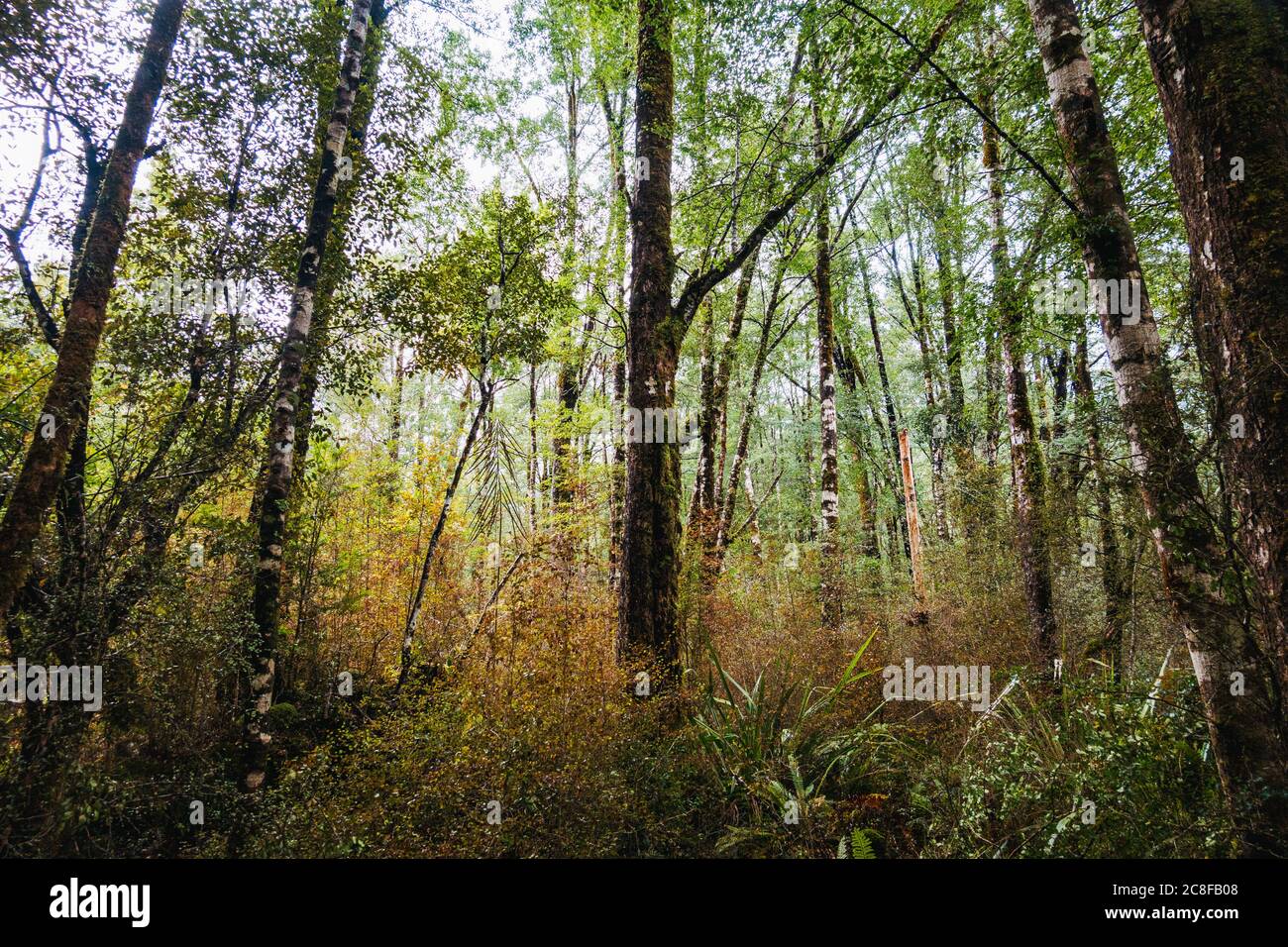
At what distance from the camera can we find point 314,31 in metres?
5.55

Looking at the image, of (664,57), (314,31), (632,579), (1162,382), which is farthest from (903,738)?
(314,31)

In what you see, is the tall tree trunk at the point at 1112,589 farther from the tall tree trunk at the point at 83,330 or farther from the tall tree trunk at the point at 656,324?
the tall tree trunk at the point at 83,330

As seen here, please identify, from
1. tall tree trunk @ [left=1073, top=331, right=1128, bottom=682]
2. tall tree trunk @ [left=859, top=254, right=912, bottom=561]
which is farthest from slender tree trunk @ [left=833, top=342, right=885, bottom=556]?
tall tree trunk @ [left=1073, top=331, right=1128, bottom=682]

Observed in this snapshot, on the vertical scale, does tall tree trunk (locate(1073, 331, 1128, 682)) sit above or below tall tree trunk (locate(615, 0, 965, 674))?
below

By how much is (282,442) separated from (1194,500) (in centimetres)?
653

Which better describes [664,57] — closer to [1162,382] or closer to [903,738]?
[1162,382]

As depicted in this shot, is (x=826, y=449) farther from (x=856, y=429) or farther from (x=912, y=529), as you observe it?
(x=856, y=429)

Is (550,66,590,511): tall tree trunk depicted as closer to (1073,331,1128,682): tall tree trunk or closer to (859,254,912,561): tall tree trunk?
(1073,331,1128,682): tall tree trunk

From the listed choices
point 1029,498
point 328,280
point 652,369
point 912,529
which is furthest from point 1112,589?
point 328,280

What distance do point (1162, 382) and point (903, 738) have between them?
3553 millimetres

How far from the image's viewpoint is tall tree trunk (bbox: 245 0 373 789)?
4117 mm

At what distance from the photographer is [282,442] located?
450cm

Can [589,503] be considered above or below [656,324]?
below

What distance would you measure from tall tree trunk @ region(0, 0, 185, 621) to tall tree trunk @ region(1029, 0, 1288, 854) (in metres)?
A: 6.88
